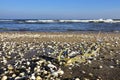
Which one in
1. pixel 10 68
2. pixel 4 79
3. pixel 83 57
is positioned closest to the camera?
pixel 4 79

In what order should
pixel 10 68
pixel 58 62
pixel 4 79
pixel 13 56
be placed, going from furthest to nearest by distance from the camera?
pixel 13 56
pixel 58 62
pixel 10 68
pixel 4 79

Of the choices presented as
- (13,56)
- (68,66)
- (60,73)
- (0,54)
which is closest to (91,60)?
(68,66)

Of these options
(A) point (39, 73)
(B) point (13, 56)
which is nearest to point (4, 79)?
(A) point (39, 73)

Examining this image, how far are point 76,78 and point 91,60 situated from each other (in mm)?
2850

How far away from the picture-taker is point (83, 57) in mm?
9781

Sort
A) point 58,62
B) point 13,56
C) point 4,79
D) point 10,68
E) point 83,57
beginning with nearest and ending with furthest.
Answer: point 4,79 < point 10,68 < point 58,62 < point 83,57 < point 13,56

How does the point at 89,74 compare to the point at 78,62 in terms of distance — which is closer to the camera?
the point at 89,74

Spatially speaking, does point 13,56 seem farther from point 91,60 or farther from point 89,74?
point 89,74

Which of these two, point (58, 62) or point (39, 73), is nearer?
point (39, 73)

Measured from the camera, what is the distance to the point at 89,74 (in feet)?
26.5

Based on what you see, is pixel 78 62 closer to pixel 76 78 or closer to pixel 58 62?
pixel 58 62

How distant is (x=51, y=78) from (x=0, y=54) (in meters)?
5.59

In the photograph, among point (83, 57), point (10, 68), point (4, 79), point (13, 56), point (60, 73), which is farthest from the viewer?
point (13, 56)

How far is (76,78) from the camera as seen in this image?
7.45 metres
